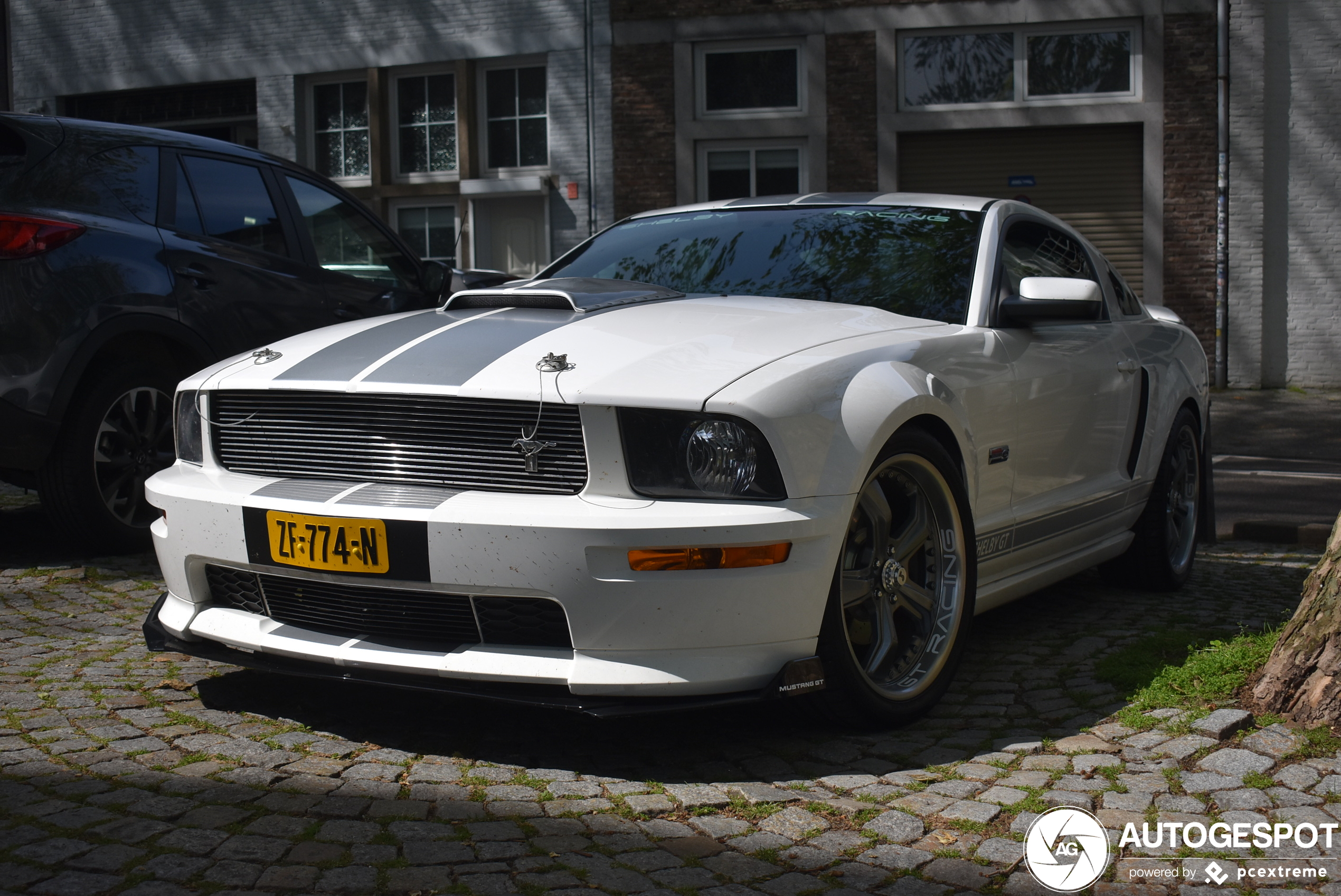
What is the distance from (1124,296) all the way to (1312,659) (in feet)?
7.89

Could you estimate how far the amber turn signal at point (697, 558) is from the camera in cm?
277

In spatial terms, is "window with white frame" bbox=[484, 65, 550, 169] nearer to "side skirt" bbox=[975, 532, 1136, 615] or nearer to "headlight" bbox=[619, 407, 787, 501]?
"side skirt" bbox=[975, 532, 1136, 615]

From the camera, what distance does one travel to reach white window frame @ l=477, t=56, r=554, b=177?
17000mm

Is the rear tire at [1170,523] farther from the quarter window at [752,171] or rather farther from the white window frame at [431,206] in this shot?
the white window frame at [431,206]

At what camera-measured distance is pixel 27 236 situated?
4828 millimetres

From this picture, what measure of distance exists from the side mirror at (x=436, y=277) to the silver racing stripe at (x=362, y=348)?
2.35m

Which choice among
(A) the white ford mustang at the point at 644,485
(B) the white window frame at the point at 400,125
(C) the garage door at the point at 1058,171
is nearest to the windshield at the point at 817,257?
(A) the white ford mustang at the point at 644,485

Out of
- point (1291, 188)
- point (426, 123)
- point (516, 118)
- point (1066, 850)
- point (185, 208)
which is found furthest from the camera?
point (426, 123)

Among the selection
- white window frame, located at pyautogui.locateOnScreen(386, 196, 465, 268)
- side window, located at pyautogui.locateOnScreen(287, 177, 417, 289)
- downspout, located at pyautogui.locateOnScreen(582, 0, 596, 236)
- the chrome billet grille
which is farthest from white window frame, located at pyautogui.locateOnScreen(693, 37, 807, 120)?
the chrome billet grille

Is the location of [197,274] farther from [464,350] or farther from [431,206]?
[431,206]

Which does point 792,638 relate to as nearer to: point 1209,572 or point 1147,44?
point 1209,572

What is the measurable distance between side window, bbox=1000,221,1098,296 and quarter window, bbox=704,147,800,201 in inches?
447

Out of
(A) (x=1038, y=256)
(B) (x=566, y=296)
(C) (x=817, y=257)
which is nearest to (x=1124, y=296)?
(A) (x=1038, y=256)

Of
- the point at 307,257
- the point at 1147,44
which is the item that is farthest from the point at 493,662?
the point at 1147,44
